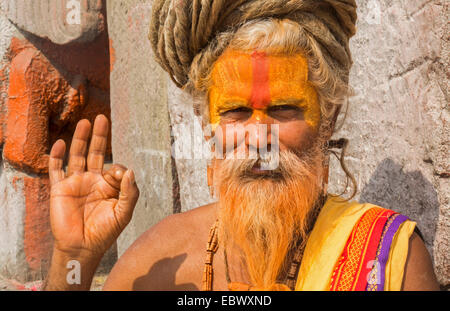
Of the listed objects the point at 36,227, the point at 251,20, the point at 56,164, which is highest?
the point at 251,20

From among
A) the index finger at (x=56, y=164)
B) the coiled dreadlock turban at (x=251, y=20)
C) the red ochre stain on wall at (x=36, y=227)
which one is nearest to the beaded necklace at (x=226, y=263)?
the coiled dreadlock turban at (x=251, y=20)

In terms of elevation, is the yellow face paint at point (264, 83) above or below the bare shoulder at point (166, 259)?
above

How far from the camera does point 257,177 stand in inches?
61.6

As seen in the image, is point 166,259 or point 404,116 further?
point 404,116

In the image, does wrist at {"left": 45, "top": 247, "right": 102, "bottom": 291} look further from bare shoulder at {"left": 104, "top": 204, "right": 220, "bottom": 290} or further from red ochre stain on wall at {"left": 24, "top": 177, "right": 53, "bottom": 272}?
red ochre stain on wall at {"left": 24, "top": 177, "right": 53, "bottom": 272}

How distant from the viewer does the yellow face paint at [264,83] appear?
1.56m

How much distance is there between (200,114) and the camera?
181 cm

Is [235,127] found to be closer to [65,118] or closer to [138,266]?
[138,266]

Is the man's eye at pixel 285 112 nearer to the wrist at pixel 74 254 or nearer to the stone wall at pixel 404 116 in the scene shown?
the stone wall at pixel 404 116

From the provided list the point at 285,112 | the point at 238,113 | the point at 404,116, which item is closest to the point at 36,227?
the point at 238,113

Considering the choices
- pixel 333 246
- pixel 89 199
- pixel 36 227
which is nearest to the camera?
pixel 333 246

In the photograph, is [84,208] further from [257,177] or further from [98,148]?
[257,177]

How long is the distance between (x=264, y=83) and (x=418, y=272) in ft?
2.33

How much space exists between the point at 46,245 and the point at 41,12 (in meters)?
1.67
